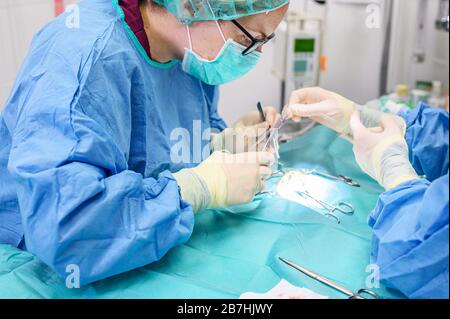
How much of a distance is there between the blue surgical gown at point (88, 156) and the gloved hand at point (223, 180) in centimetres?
9

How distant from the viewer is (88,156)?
1.09 metres

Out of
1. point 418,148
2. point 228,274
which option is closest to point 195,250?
point 228,274

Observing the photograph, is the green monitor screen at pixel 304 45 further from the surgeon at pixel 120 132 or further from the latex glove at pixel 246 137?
the surgeon at pixel 120 132

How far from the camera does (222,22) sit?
1.40 meters

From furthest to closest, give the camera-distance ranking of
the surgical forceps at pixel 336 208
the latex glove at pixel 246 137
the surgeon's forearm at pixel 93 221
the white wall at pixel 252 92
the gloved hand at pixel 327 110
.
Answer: the white wall at pixel 252 92, the latex glove at pixel 246 137, the gloved hand at pixel 327 110, the surgical forceps at pixel 336 208, the surgeon's forearm at pixel 93 221

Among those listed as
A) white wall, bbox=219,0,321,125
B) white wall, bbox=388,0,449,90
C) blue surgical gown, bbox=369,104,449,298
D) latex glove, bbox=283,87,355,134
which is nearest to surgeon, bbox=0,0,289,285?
latex glove, bbox=283,87,355,134

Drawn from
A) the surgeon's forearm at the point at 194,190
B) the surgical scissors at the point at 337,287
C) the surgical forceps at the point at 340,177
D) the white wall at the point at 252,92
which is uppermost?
the white wall at the point at 252,92

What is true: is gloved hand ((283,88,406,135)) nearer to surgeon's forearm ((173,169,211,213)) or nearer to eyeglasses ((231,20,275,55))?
Result: eyeglasses ((231,20,275,55))

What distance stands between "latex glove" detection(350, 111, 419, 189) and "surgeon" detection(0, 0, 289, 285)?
0.97ft

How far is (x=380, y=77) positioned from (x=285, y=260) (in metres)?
1.77

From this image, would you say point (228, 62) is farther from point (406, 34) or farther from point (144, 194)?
point (406, 34)

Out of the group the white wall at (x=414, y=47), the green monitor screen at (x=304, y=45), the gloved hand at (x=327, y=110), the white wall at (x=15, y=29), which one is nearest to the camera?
the gloved hand at (x=327, y=110)

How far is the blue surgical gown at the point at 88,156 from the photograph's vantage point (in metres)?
1.04

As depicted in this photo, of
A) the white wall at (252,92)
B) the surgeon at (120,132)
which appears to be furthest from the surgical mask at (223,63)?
the white wall at (252,92)
